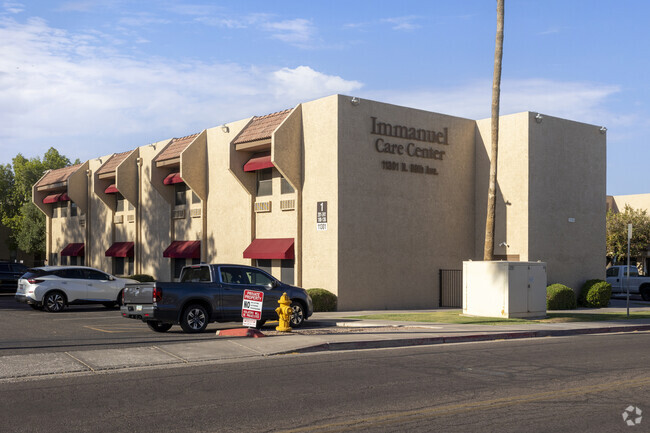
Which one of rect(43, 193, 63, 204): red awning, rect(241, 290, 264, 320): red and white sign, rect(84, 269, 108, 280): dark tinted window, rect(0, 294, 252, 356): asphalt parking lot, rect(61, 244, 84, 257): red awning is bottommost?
rect(0, 294, 252, 356): asphalt parking lot

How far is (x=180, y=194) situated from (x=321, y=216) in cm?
1224

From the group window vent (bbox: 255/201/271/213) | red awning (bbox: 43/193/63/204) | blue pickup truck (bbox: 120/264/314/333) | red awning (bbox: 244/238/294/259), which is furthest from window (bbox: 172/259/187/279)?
blue pickup truck (bbox: 120/264/314/333)

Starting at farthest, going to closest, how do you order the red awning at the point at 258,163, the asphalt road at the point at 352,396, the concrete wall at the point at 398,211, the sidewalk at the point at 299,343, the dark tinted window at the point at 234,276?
the red awning at the point at 258,163
the concrete wall at the point at 398,211
the dark tinted window at the point at 234,276
the sidewalk at the point at 299,343
the asphalt road at the point at 352,396

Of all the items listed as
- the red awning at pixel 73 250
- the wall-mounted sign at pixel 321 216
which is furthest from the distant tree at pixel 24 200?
the wall-mounted sign at pixel 321 216

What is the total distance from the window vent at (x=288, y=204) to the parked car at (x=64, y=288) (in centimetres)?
710

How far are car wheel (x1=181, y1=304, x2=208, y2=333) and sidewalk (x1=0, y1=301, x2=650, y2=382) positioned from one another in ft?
4.15

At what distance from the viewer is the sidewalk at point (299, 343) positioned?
12.1 metres

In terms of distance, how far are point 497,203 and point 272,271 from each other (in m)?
9.91

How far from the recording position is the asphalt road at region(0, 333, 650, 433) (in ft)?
26.2

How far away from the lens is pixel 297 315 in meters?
19.2

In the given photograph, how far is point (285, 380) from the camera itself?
1090cm

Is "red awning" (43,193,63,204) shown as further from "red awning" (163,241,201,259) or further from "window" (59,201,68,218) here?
"red awning" (163,241,201,259)

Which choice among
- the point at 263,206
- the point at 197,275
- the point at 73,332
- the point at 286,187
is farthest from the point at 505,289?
the point at 73,332

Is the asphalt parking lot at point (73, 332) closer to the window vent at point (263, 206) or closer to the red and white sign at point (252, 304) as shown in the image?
the red and white sign at point (252, 304)
